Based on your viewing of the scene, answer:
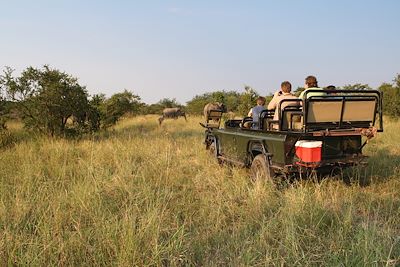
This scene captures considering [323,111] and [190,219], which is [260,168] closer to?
[323,111]

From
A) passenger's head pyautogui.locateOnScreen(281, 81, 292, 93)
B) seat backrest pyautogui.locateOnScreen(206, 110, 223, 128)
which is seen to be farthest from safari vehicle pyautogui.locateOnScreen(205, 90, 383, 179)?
seat backrest pyautogui.locateOnScreen(206, 110, 223, 128)

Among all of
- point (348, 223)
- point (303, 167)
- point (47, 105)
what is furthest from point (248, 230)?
point (47, 105)

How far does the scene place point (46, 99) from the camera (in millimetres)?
12125

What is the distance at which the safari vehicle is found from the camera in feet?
19.3

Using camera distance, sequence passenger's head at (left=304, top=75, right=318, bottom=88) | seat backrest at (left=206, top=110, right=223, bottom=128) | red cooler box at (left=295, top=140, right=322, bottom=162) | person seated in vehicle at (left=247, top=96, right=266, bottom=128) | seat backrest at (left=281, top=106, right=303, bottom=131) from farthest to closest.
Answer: seat backrest at (left=206, top=110, right=223, bottom=128), person seated in vehicle at (left=247, top=96, right=266, bottom=128), passenger's head at (left=304, top=75, right=318, bottom=88), seat backrest at (left=281, top=106, right=303, bottom=131), red cooler box at (left=295, top=140, right=322, bottom=162)

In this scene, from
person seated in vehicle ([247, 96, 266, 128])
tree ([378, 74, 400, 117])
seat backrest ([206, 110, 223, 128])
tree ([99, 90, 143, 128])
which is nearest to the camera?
person seated in vehicle ([247, 96, 266, 128])

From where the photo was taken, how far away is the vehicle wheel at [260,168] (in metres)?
6.44

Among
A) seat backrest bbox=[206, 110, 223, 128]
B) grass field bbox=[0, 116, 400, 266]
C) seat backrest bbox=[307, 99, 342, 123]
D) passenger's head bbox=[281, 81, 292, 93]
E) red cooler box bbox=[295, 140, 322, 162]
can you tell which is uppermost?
passenger's head bbox=[281, 81, 292, 93]

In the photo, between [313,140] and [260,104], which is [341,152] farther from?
[260,104]

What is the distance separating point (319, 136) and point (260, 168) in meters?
1.30

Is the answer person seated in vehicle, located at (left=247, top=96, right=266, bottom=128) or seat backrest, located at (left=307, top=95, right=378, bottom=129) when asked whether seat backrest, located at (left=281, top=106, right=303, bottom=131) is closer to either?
seat backrest, located at (left=307, top=95, right=378, bottom=129)

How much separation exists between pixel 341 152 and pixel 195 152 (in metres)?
5.06

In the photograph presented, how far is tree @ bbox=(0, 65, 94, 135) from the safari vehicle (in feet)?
24.9

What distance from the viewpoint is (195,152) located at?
1073 centimetres
